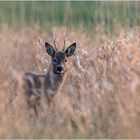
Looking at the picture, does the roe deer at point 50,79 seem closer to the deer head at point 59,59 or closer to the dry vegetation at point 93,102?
the deer head at point 59,59

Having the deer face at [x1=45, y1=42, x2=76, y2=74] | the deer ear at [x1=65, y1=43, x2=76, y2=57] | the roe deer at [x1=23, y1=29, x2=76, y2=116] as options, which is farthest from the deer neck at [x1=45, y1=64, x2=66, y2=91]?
the deer ear at [x1=65, y1=43, x2=76, y2=57]

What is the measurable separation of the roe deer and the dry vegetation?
0.45ft

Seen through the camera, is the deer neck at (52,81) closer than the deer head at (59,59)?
No

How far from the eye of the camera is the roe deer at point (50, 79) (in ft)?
35.9

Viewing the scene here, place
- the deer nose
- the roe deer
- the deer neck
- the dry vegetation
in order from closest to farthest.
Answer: the dry vegetation < the roe deer < the deer nose < the deer neck

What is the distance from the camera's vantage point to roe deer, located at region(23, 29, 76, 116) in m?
11.0

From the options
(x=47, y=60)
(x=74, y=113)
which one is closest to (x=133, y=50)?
(x=74, y=113)

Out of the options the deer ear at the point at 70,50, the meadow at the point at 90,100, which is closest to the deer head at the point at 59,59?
the deer ear at the point at 70,50

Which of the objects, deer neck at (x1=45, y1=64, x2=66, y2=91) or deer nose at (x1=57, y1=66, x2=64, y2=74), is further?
deer neck at (x1=45, y1=64, x2=66, y2=91)

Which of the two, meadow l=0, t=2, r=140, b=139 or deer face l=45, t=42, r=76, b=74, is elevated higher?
deer face l=45, t=42, r=76, b=74

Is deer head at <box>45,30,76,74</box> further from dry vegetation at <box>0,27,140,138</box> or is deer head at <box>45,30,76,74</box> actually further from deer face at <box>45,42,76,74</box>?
dry vegetation at <box>0,27,140,138</box>

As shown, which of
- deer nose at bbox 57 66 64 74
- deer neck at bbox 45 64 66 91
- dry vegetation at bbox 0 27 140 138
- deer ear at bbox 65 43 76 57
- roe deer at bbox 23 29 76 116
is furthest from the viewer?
deer ear at bbox 65 43 76 57

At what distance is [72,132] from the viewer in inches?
355

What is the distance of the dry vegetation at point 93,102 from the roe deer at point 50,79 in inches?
5.4
